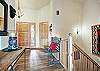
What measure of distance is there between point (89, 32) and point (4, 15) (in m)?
5.23

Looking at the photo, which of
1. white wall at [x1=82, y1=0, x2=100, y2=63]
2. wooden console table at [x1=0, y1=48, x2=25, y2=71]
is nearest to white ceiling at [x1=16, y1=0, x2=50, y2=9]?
white wall at [x1=82, y1=0, x2=100, y2=63]

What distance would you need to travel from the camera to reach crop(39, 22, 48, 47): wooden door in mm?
10082

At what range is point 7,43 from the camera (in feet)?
11.2

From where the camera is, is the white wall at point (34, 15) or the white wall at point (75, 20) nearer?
the white wall at point (75, 20)

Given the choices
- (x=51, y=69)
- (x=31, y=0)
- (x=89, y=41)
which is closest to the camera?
(x=51, y=69)

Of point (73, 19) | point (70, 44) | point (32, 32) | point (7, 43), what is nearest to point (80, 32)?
point (73, 19)

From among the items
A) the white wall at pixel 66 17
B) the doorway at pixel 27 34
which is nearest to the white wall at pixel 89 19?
the white wall at pixel 66 17

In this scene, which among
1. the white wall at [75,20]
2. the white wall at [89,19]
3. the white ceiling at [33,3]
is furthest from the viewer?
the white ceiling at [33,3]

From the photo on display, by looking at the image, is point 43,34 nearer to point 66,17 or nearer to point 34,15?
point 34,15

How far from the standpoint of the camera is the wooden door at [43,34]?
1008cm

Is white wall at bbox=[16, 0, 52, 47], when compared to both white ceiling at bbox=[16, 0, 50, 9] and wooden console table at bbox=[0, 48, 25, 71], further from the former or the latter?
wooden console table at bbox=[0, 48, 25, 71]

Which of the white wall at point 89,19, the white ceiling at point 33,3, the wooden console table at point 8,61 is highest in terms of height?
the white ceiling at point 33,3

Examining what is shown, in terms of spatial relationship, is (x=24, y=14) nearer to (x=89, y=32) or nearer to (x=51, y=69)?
(x=89, y=32)

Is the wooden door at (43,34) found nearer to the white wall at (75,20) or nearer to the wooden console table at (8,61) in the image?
the white wall at (75,20)
